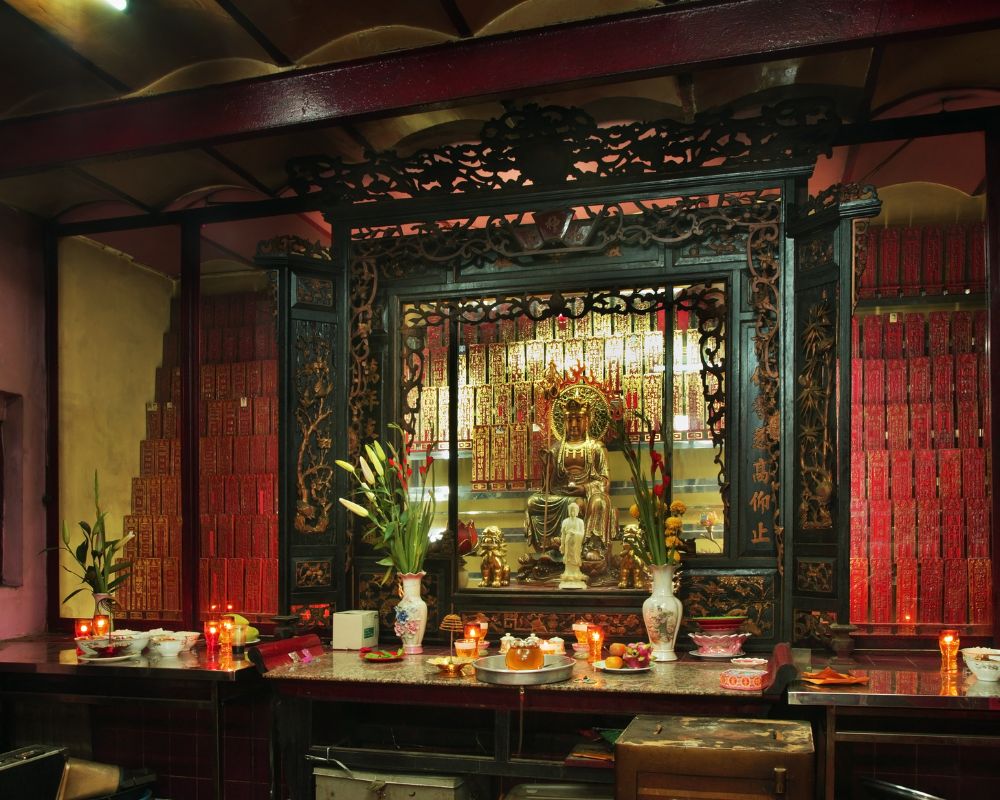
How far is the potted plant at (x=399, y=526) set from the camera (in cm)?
506

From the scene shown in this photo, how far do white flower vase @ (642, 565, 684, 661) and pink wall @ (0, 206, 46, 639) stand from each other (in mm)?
3810

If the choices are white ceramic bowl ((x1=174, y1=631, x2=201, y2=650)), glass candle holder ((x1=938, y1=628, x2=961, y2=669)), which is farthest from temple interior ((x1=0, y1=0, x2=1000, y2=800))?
white ceramic bowl ((x1=174, y1=631, x2=201, y2=650))

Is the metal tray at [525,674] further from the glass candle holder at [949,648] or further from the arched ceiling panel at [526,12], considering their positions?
the arched ceiling panel at [526,12]

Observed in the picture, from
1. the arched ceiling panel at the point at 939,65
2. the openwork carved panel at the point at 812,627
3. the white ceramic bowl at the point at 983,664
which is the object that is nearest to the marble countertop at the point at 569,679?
the openwork carved panel at the point at 812,627

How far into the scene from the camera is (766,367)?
16.0 ft

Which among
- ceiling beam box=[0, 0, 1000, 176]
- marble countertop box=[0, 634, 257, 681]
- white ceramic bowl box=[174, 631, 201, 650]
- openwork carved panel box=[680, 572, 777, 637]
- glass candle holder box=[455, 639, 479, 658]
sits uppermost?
ceiling beam box=[0, 0, 1000, 176]

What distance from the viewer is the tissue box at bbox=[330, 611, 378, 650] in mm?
5137

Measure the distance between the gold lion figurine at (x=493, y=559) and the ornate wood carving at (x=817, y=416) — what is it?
162 centimetres

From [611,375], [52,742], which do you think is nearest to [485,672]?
[611,375]

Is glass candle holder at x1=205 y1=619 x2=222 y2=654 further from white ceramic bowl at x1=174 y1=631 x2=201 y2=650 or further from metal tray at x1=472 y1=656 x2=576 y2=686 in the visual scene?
metal tray at x1=472 y1=656 x2=576 y2=686

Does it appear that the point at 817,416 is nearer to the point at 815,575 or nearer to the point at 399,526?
the point at 815,575

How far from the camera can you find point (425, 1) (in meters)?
4.33

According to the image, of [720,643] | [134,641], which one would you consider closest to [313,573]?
[134,641]

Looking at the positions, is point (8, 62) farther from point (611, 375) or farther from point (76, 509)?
point (611, 375)
